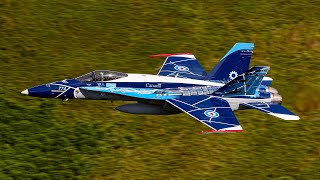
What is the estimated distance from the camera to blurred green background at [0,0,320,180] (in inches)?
1268

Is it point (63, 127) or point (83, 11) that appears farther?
point (83, 11)

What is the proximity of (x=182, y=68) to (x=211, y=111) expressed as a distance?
5.20 m

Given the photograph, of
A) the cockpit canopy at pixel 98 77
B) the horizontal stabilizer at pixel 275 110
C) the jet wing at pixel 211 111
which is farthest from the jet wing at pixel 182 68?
the horizontal stabilizer at pixel 275 110

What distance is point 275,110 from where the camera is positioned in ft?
108

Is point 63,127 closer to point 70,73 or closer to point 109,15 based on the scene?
point 70,73

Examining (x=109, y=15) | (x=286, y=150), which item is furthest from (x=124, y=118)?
(x=109, y=15)

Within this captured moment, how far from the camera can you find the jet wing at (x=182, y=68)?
120 feet

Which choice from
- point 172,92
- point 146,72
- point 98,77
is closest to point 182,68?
point 172,92

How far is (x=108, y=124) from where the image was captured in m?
34.8

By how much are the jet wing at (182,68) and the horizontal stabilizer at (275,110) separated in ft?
13.0

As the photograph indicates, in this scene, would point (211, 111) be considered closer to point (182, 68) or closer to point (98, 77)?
point (182, 68)

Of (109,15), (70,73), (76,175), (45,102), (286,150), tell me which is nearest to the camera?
(76,175)

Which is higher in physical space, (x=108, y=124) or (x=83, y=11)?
(x=83, y=11)

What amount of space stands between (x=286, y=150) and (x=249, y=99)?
9.89ft
